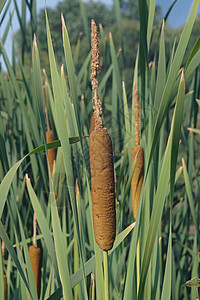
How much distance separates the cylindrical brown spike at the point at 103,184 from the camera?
46 cm

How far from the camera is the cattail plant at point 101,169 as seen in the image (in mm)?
453

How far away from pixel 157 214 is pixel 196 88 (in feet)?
2.19

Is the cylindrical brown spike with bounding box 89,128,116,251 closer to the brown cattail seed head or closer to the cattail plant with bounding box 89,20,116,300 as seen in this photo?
the cattail plant with bounding box 89,20,116,300

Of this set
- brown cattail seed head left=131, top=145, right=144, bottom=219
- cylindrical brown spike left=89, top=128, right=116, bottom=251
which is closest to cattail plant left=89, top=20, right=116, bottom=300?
cylindrical brown spike left=89, top=128, right=116, bottom=251

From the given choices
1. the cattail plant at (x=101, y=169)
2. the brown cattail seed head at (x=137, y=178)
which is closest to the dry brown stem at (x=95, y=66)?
the cattail plant at (x=101, y=169)

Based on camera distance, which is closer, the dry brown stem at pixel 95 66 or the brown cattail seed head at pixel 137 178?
the dry brown stem at pixel 95 66

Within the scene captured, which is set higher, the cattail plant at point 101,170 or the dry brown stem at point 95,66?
the dry brown stem at point 95,66

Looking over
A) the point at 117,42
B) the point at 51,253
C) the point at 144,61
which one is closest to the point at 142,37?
the point at 144,61

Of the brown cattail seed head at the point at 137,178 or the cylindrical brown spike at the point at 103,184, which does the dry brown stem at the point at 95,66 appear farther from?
the brown cattail seed head at the point at 137,178

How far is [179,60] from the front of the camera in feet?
1.59

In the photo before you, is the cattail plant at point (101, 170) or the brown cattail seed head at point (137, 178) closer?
the cattail plant at point (101, 170)

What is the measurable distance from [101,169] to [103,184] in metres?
0.02

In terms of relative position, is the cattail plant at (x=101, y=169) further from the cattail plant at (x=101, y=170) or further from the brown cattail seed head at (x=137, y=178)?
the brown cattail seed head at (x=137, y=178)

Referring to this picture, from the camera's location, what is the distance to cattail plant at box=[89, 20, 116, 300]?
45 centimetres
